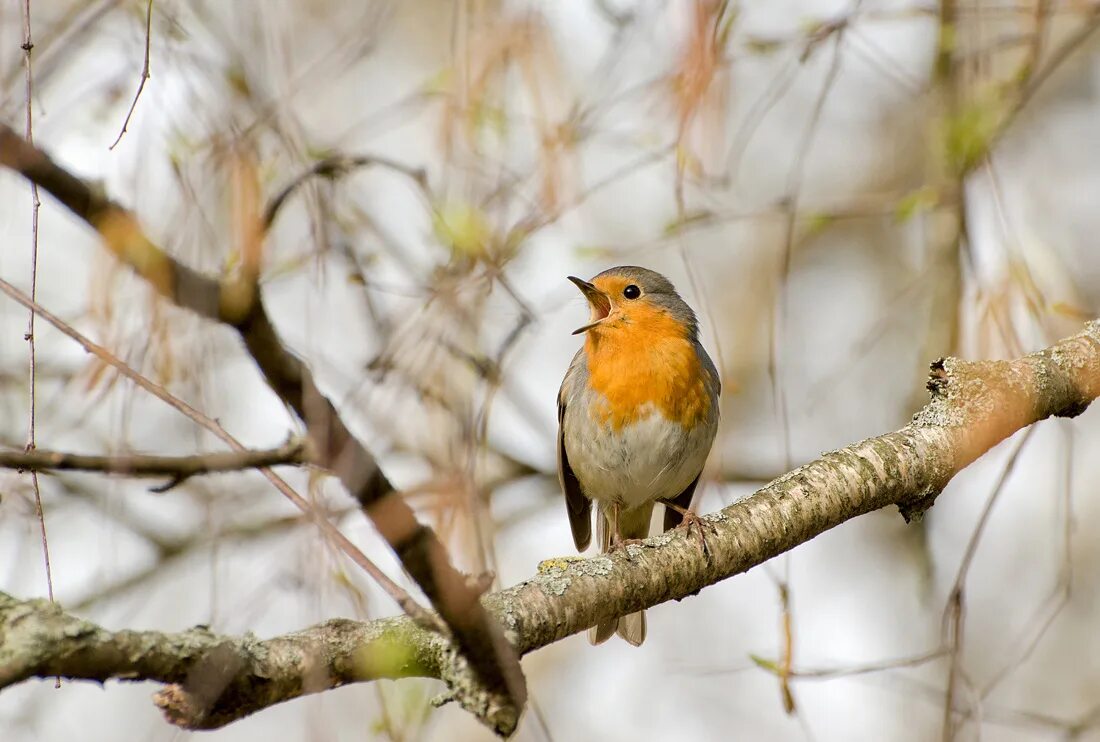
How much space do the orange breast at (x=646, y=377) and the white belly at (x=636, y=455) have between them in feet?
0.17

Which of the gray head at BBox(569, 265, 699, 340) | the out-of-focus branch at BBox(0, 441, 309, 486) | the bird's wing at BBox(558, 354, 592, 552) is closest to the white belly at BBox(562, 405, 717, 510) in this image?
the bird's wing at BBox(558, 354, 592, 552)

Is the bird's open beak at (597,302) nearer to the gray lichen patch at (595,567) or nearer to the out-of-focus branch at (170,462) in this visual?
the gray lichen patch at (595,567)

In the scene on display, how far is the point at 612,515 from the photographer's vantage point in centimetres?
559

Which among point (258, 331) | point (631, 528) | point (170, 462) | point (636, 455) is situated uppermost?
Answer: point (631, 528)

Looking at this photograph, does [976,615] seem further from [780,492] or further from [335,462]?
[335,462]

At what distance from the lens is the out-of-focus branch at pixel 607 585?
1.88 m

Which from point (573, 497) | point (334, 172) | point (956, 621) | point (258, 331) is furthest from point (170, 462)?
point (573, 497)

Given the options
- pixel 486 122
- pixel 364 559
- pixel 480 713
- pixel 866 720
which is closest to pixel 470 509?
pixel 480 713

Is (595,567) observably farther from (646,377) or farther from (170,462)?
(646,377)

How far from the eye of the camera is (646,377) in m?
4.96

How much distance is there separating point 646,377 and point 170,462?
11.7 ft

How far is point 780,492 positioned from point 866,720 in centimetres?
598

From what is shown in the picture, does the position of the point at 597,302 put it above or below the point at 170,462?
above

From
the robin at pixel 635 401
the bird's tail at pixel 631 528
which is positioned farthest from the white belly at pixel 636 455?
the bird's tail at pixel 631 528
